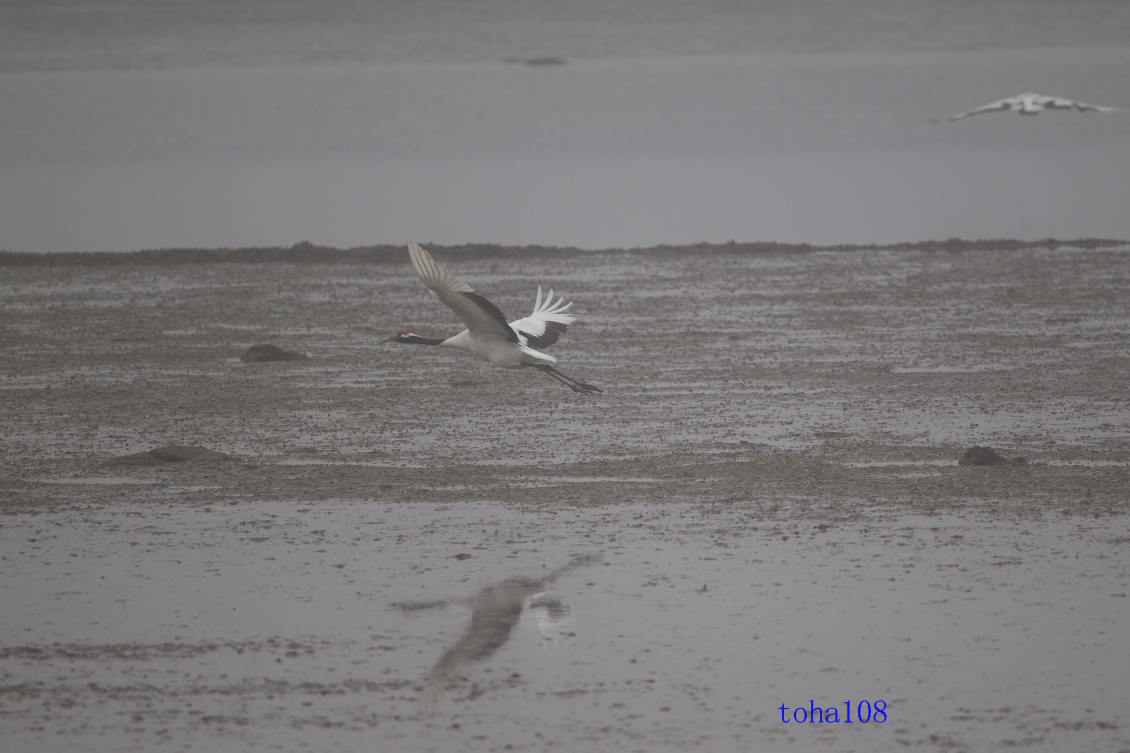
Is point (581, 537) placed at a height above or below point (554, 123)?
below

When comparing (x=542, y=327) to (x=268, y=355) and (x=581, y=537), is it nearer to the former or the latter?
(x=268, y=355)

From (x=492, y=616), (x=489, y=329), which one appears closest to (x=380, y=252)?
(x=489, y=329)

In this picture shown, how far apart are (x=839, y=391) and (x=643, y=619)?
293 inches

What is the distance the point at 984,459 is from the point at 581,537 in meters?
3.64

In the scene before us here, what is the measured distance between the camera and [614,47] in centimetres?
11581

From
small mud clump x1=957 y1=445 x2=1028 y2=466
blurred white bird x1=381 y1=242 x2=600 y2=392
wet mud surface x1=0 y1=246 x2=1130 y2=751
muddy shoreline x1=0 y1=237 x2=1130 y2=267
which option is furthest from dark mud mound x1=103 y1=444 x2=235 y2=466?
muddy shoreline x1=0 y1=237 x2=1130 y2=267

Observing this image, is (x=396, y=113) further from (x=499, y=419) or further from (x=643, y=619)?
(x=643, y=619)

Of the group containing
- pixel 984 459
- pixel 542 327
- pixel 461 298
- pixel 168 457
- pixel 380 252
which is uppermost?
pixel 380 252

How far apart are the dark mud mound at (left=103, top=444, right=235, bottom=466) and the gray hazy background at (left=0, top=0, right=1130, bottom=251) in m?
22.3

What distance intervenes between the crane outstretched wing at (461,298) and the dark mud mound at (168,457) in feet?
7.95

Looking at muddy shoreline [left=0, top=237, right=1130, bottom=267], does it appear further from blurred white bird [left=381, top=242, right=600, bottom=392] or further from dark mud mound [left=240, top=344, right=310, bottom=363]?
blurred white bird [left=381, top=242, right=600, bottom=392]

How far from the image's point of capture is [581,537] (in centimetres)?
1095

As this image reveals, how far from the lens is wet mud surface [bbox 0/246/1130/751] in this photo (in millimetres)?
8031

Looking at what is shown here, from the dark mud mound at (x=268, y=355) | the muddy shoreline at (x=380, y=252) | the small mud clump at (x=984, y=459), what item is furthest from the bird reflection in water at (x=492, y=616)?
the muddy shoreline at (x=380, y=252)
